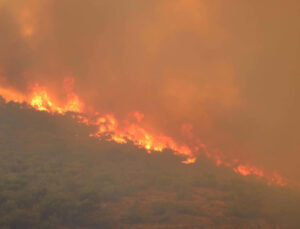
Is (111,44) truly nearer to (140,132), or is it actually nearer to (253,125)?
(140,132)

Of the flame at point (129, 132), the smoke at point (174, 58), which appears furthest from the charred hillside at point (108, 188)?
the smoke at point (174, 58)

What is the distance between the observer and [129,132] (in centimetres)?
2541

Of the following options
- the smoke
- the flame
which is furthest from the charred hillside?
the smoke

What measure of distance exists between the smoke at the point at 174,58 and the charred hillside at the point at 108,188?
5.17m

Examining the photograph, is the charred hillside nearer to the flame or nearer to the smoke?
the flame

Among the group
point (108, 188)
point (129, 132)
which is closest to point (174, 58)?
point (129, 132)

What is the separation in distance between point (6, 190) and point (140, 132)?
11577mm

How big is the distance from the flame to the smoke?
107 centimetres

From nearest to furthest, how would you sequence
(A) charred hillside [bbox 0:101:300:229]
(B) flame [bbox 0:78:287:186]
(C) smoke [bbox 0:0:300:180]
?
(A) charred hillside [bbox 0:101:300:229]
(B) flame [bbox 0:78:287:186]
(C) smoke [bbox 0:0:300:180]

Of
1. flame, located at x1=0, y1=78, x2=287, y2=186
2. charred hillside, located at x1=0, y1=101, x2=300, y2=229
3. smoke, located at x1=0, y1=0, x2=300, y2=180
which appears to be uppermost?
smoke, located at x1=0, y1=0, x2=300, y2=180

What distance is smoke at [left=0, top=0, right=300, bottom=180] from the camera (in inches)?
1156

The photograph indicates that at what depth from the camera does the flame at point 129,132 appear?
948 inches

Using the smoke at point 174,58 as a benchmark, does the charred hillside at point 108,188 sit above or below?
below

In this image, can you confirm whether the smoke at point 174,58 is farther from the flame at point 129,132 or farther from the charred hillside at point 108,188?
the charred hillside at point 108,188
